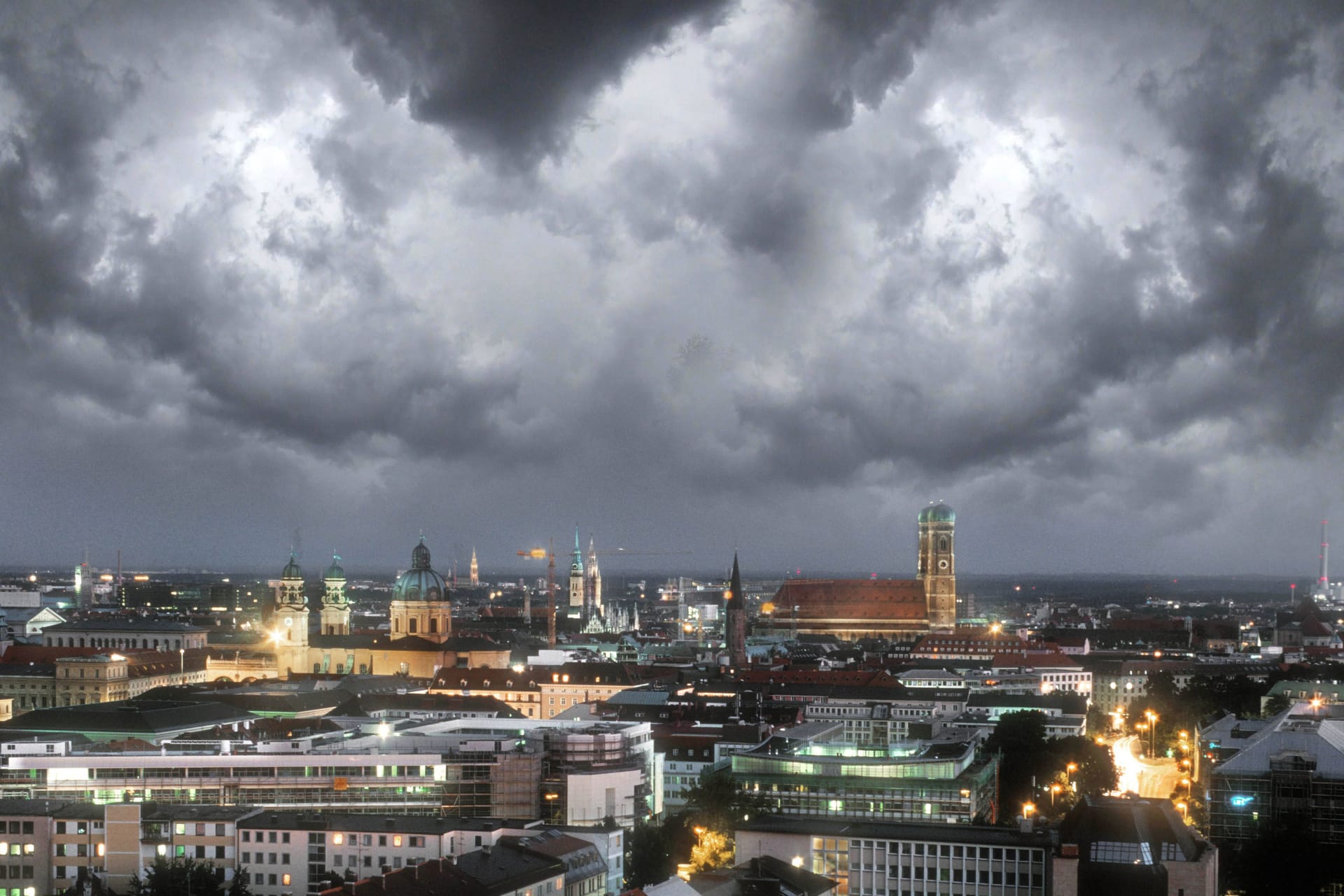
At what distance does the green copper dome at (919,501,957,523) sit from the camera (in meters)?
182

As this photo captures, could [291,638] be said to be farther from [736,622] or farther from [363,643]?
[736,622]

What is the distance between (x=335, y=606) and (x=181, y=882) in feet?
293

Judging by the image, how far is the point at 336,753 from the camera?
209ft

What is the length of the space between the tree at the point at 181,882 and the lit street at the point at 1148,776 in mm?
39148

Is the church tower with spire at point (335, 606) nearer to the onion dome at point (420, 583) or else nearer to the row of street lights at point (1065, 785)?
the onion dome at point (420, 583)

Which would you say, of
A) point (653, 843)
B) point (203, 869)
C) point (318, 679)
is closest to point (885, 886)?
point (653, 843)

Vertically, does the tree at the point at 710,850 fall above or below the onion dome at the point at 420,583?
below

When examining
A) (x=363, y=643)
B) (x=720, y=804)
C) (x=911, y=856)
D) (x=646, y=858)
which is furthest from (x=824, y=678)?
(x=911, y=856)

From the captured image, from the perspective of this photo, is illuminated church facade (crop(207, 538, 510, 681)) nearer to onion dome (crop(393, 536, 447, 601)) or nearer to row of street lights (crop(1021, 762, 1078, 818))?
onion dome (crop(393, 536, 447, 601))

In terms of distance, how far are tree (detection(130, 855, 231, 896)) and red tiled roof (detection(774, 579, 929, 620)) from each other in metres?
132

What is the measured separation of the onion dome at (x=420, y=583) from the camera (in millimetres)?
138000

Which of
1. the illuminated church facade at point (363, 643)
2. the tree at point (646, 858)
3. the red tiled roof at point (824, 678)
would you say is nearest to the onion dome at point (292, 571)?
the illuminated church facade at point (363, 643)

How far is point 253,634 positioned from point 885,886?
101920mm

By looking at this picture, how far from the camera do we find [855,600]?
18075cm
